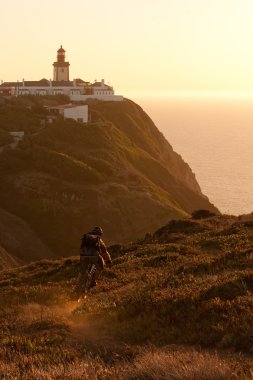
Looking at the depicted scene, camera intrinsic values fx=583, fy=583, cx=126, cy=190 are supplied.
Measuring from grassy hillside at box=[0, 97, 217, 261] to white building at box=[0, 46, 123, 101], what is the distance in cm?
2112

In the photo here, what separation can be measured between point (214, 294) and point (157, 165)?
75677mm

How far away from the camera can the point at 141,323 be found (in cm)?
1284

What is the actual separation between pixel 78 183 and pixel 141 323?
55.5m

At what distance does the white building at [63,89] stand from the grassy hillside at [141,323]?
95.6m

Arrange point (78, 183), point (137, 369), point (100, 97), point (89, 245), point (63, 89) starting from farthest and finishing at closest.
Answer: point (63, 89) < point (100, 97) < point (78, 183) < point (89, 245) < point (137, 369)

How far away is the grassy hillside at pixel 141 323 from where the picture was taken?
357 inches

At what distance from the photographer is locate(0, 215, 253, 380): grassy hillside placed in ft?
29.8

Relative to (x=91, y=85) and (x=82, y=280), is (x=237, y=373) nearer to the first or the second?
(x=82, y=280)

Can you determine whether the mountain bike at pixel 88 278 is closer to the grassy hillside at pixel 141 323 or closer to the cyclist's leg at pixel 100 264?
the cyclist's leg at pixel 100 264

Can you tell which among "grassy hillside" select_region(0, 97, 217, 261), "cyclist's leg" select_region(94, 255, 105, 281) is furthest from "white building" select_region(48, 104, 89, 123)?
"cyclist's leg" select_region(94, 255, 105, 281)

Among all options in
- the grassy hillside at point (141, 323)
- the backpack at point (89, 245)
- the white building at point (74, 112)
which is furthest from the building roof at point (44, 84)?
the backpack at point (89, 245)

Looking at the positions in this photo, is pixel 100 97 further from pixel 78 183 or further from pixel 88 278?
Result: pixel 88 278

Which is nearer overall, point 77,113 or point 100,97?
point 77,113

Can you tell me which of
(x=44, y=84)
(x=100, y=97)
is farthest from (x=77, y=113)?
(x=44, y=84)
